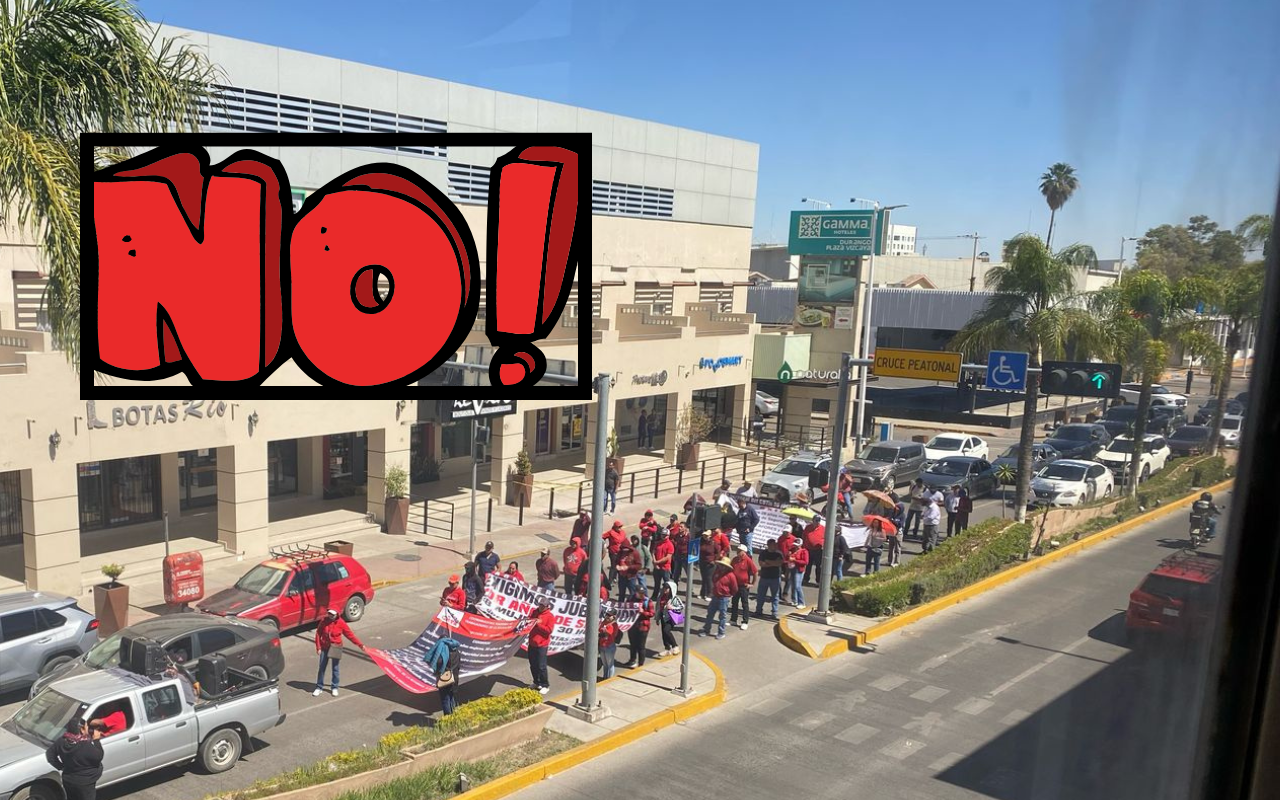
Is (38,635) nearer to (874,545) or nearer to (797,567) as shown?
(797,567)

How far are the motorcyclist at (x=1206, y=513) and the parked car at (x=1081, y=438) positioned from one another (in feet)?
19.1

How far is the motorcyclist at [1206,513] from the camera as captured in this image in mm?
2348

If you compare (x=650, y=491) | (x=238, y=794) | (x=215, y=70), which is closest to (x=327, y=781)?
(x=238, y=794)

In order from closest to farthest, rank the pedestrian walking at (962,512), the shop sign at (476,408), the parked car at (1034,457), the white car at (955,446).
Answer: the shop sign at (476,408)
the parked car at (1034,457)
the pedestrian walking at (962,512)
the white car at (955,446)

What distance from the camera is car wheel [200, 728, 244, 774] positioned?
10.0m

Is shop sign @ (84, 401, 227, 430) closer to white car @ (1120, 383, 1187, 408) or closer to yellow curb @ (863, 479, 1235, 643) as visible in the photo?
yellow curb @ (863, 479, 1235, 643)

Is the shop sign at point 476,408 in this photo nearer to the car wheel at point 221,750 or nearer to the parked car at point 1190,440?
the car wheel at point 221,750

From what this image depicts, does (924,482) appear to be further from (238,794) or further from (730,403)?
(238,794)

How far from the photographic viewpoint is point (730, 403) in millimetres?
33594

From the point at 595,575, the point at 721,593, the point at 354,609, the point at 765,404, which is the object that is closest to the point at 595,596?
the point at 595,575

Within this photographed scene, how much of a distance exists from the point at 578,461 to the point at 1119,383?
81.4 ft

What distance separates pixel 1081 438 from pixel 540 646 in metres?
7.00

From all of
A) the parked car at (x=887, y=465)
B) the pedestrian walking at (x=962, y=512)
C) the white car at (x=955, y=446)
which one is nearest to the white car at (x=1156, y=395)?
the pedestrian walking at (x=962, y=512)

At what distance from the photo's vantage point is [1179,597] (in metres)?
2.47
